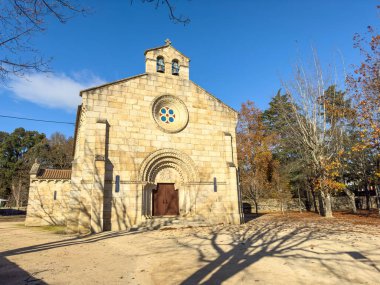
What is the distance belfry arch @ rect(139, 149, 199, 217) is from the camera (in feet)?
48.4

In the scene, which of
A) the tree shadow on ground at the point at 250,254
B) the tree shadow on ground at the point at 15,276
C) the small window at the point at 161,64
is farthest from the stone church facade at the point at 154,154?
the tree shadow on ground at the point at 15,276

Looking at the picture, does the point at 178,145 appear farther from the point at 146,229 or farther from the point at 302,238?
the point at 302,238

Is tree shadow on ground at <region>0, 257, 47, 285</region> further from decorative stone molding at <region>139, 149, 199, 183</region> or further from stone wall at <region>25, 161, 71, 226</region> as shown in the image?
stone wall at <region>25, 161, 71, 226</region>

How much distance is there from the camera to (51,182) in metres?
22.6

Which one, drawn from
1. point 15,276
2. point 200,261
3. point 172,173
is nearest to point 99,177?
point 172,173

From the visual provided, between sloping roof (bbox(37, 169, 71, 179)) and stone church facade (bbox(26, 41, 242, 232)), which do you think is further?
sloping roof (bbox(37, 169, 71, 179))

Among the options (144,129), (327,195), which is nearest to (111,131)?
(144,129)

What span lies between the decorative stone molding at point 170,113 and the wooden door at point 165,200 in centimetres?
340

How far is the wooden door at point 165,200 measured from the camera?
15.1m

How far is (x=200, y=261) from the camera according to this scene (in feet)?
22.2

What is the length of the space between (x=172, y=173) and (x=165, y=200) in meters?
1.63

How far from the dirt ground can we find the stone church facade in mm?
3465

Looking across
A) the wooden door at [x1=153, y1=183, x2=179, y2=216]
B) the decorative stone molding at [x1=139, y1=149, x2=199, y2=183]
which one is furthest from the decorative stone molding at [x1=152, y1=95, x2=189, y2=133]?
the wooden door at [x1=153, y1=183, x2=179, y2=216]

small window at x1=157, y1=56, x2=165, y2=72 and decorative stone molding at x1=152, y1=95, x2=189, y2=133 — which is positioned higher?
small window at x1=157, y1=56, x2=165, y2=72
